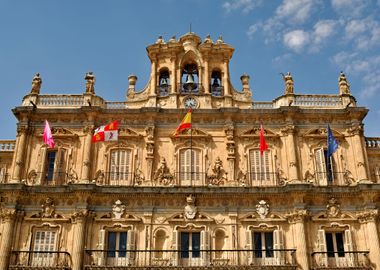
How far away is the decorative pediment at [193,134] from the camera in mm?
30141

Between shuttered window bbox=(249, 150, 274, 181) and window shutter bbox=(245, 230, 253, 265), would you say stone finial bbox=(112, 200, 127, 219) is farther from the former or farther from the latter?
shuttered window bbox=(249, 150, 274, 181)

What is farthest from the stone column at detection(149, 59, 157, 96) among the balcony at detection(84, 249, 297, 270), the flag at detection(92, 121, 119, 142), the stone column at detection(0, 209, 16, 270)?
the stone column at detection(0, 209, 16, 270)

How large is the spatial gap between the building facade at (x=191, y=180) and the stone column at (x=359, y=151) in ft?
0.22

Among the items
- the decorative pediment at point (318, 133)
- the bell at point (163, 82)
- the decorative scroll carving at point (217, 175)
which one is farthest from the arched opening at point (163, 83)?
the decorative pediment at point (318, 133)

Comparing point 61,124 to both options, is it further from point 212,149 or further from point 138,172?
point 212,149

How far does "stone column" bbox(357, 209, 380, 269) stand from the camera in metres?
26.6

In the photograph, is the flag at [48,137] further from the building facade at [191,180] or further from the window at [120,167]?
the window at [120,167]

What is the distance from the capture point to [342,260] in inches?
1061

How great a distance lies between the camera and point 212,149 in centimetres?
3002

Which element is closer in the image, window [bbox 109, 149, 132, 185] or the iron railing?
window [bbox 109, 149, 132, 185]

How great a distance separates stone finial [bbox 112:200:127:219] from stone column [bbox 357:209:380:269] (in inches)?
521

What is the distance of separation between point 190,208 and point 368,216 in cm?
985

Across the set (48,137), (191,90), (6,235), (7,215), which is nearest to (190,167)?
(191,90)

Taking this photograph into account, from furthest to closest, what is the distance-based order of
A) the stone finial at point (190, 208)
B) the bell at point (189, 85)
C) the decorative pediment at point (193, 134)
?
the bell at point (189, 85) < the decorative pediment at point (193, 134) < the stone finial at point (190, 208)
